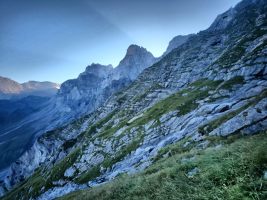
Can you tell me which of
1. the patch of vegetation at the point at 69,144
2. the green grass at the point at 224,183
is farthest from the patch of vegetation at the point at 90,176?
the patch of vegetation at the point at 69,144

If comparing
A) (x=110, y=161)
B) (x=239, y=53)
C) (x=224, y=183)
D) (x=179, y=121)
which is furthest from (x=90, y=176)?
(x=239, y=53)

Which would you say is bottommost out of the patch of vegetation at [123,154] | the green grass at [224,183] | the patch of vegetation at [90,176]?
the patch of vegetation at [90,176]

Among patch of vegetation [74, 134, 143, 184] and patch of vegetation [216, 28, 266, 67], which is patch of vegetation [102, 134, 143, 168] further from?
patch of vegetation [216, 28, 266, 67]

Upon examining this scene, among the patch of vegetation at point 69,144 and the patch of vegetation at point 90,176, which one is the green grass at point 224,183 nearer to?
the patch of vegetation at point 90,176

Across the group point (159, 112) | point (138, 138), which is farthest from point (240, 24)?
point (138, 138)

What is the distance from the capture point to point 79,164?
3339 inches

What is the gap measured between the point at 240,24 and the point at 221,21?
47.5m

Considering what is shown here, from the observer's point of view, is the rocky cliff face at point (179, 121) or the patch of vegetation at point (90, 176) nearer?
the rocky cliff face at point (179, 121)

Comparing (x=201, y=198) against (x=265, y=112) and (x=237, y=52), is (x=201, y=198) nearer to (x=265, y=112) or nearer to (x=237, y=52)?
(x=265, y=112)

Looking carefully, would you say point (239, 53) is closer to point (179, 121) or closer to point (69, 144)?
point (179, 121)

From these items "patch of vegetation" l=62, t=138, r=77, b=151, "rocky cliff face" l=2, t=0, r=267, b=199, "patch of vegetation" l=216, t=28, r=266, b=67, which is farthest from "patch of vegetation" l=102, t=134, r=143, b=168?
"patch of vegetation" l=62, t=138, r=77, b=151

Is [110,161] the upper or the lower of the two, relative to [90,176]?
upper

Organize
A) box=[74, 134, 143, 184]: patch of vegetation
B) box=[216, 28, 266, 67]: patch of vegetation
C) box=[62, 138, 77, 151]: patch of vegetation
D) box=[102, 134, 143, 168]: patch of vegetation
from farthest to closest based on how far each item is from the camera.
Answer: box=[62, 138, 77, 151]: patch of vegetation, box=[216, 28, 266, 67]: patch of vegetation, box=[74, 134, 143, 184]: patch of vegetation, box=[102, 134, 143, 168]: patch of vegetation

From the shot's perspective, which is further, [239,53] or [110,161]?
[239,53]
